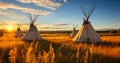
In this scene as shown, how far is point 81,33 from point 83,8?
9.11ft

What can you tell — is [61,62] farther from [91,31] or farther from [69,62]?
[91,31]

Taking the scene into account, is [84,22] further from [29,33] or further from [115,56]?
[115,56]

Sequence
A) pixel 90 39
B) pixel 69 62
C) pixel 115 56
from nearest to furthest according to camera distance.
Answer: pixel 69 62, pixel 115 56, pixel 90 39

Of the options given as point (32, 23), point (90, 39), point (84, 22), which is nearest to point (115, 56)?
point (90, 39)

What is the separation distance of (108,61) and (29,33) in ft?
62.0

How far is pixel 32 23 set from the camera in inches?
1041

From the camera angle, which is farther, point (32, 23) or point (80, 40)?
point (32, 23)

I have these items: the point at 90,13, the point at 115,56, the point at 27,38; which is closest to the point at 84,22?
the point at 90,13

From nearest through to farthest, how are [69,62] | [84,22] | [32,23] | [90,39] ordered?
[69,62], [90,39], [84,22], [32,23]

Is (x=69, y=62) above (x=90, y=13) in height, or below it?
below

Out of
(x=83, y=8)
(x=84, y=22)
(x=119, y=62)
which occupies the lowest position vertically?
(x=119, y=62)

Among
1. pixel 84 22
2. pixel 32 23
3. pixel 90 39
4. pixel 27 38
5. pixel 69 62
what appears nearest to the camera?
pixel 69 62

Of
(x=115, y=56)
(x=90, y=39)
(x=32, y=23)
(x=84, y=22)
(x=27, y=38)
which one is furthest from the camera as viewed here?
(x=32, y=23)

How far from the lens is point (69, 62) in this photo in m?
6.27
